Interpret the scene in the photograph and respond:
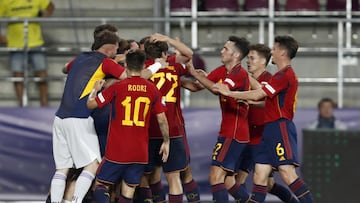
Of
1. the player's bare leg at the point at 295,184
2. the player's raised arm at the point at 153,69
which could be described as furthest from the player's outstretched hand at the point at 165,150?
the player's bare leg at the point at 295,184

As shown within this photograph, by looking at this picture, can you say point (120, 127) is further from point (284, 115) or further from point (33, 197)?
point (33, 197)

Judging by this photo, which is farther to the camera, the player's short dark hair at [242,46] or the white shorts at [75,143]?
the player's short dark hair at [242,46]

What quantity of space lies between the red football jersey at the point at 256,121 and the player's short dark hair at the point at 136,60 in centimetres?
212

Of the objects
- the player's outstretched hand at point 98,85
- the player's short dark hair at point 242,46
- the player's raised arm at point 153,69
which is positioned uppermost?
the player's short dark hair at point 242,46

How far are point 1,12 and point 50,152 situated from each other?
2.77 metres

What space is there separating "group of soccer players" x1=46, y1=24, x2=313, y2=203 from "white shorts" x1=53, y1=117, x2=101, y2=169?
1 centimetres

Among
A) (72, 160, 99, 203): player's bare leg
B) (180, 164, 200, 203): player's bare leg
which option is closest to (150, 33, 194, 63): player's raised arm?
(180, 164, 200, 203): player's bare leg

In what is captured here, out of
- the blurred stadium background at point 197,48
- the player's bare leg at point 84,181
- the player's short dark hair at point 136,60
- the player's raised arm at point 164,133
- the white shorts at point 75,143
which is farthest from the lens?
the blurred stadium background at point 197,48

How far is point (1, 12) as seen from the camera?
19.2 m

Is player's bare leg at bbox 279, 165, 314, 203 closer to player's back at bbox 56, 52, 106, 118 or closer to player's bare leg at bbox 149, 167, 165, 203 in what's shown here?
player's bare leg at bbox 149, 167, 165, 203

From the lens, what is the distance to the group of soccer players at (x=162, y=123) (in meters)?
13.2

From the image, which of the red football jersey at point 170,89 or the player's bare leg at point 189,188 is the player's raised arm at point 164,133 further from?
the player's bare leg at point 189,188

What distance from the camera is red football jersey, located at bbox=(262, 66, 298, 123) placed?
1389cm

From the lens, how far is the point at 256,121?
Result: 14.8 metres
